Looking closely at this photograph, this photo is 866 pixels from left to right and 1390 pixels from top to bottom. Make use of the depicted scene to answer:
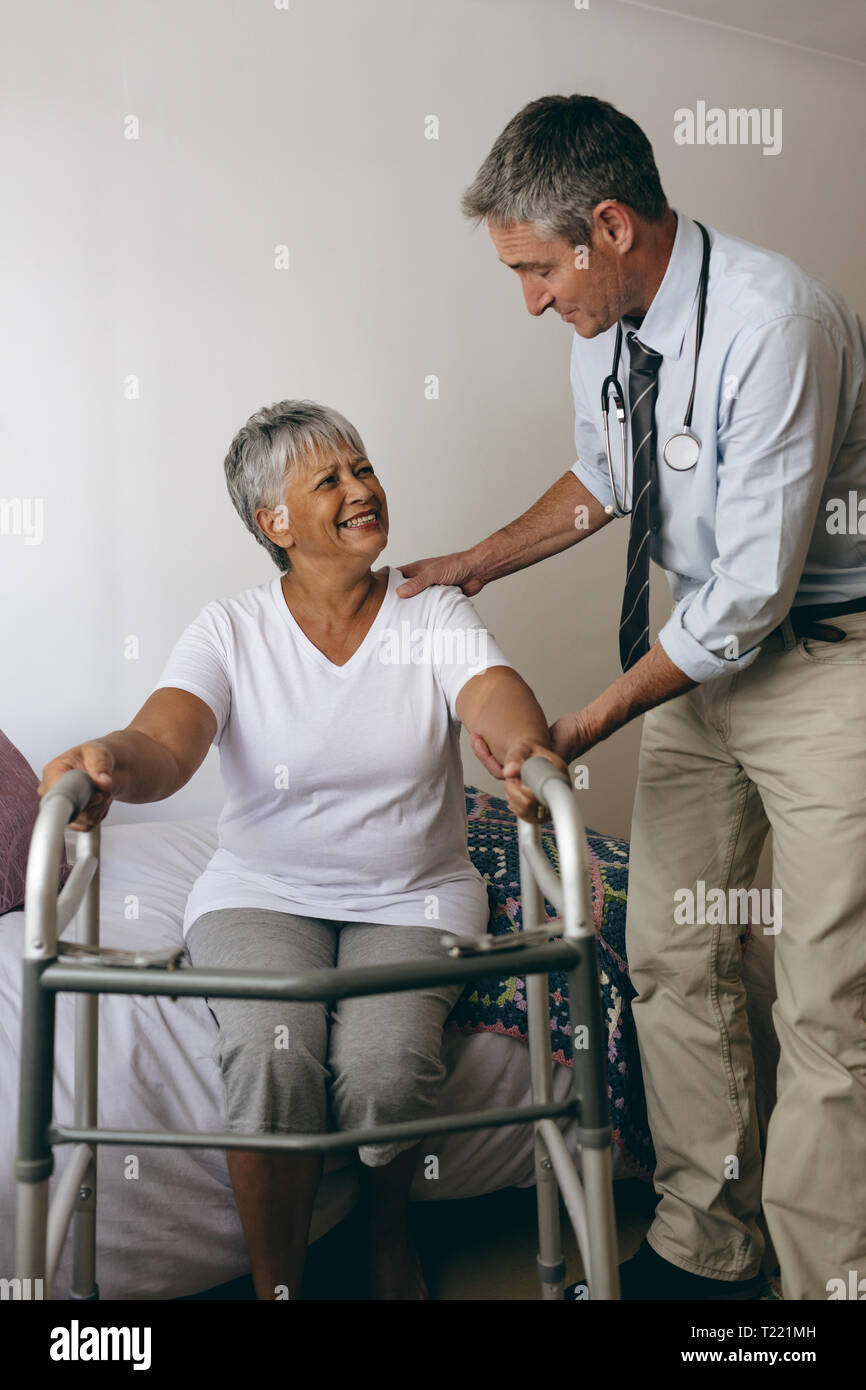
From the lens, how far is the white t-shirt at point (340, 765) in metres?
1.70

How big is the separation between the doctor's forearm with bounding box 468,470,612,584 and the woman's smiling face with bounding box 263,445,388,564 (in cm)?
29

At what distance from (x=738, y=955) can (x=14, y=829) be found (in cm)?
121

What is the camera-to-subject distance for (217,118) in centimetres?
287

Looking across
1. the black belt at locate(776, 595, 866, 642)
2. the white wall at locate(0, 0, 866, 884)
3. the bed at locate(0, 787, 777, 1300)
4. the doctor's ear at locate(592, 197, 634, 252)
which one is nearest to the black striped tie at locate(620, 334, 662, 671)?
the doctor's ear at locate(592, 197, 634, 252)

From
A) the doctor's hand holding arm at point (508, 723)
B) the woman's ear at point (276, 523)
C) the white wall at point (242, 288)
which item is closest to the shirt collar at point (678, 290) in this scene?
the doctor's hand holding arm at point (508, 723)

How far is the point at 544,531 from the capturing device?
203cm

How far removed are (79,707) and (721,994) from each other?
1839 millimetres

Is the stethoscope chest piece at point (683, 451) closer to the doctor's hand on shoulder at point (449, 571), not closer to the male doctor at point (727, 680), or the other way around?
the male doctor at point (727, 680)

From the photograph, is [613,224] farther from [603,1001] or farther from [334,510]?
[603,1001]

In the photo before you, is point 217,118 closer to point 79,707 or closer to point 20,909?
point 79,707

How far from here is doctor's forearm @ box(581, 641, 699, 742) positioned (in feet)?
5.10

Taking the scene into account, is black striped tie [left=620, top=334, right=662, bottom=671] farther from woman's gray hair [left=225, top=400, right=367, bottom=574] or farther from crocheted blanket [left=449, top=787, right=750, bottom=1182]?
crocheted blanket [left=449, top=787, right=750, bottom=1182]

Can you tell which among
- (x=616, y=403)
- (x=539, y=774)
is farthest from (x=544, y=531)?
(x=539, y=774)
